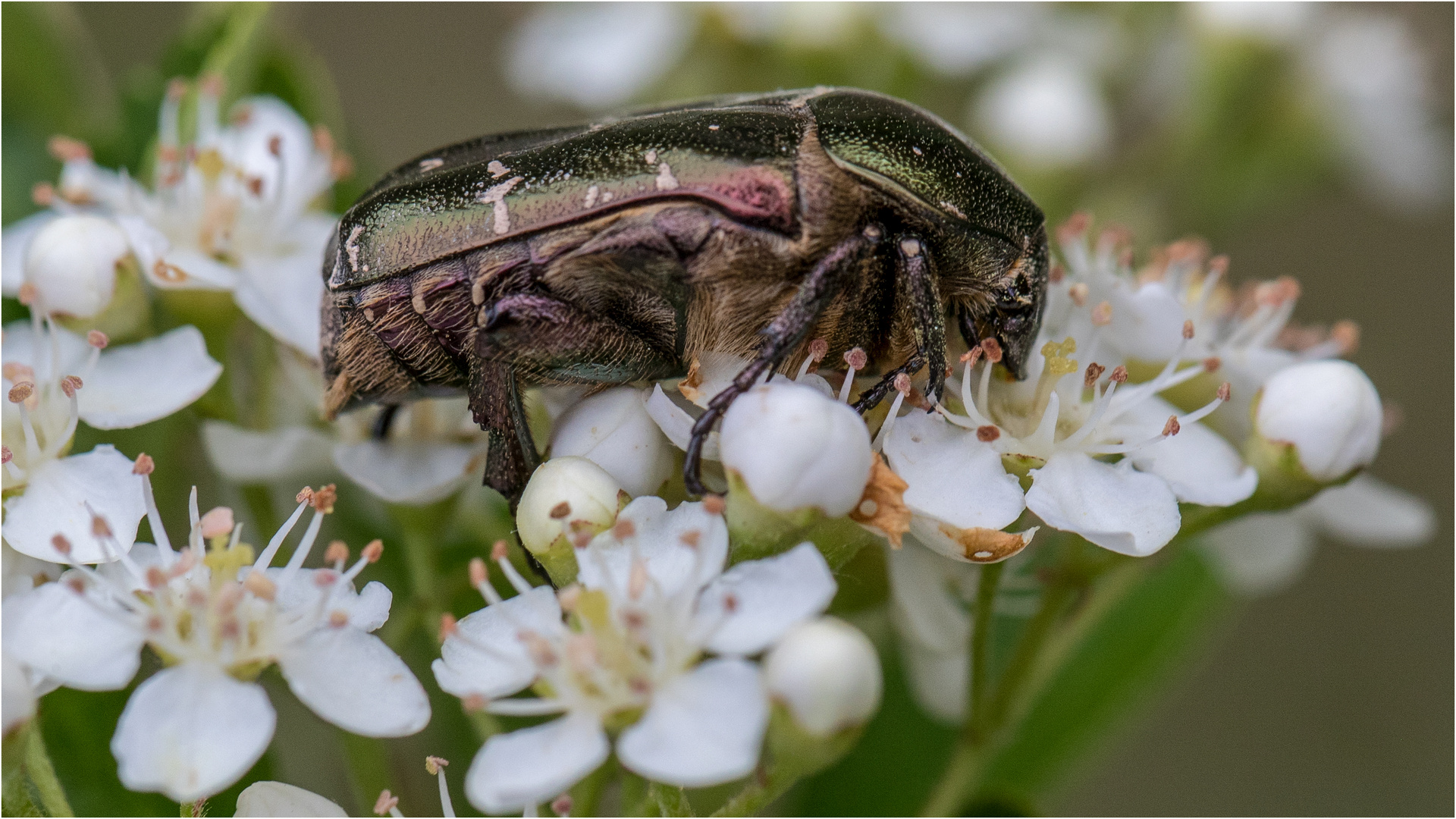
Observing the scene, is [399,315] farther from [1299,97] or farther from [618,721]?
[1299,97]

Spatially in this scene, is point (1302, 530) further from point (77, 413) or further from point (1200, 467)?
point (77, 413)

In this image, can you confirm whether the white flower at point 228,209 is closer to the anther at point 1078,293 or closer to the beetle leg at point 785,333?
the beetle leg at point 785,333

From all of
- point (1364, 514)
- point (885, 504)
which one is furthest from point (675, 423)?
point (1364, 514)

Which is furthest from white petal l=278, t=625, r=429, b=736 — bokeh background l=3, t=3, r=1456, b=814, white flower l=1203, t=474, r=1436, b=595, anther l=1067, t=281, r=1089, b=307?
white flower l=1203, t=474, r=1436, b=595

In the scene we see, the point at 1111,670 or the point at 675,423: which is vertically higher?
the point at 675,423

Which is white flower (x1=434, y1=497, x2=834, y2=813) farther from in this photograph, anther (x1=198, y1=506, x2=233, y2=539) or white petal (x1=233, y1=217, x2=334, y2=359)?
white petal (x1=233, y1=217, x2=334, y2=359)
